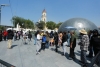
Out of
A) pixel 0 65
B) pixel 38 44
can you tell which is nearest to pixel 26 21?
pixel 38 44

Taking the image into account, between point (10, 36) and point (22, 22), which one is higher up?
point (22, 22)

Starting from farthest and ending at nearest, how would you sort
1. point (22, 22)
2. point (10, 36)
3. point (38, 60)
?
point (22, 22)
point (10, 36)
point (38, 60)

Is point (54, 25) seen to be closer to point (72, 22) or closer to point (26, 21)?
point (26, 21)

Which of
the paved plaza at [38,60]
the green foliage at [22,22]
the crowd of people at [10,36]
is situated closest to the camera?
the paved plaza at [38,60]

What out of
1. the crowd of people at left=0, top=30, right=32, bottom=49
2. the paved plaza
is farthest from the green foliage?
the paved plaza

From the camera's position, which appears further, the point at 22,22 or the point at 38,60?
the point at 22,22

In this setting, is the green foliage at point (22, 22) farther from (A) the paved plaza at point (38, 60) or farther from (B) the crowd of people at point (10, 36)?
(A) the paved plaza at point (38, 60)

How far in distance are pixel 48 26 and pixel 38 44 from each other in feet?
313

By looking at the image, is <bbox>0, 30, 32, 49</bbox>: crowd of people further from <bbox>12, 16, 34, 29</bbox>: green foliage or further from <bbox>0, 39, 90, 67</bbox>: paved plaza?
<bbox>12, 16, 34, 29</bbox>: green foliage

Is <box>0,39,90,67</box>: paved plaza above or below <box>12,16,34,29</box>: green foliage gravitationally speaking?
below

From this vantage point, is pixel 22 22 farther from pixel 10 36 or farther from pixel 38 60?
pixel 38 60

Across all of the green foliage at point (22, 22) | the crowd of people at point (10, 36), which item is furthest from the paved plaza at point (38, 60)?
the green foliage at point (22, 22)

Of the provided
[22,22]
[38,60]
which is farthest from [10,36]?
[22,22]

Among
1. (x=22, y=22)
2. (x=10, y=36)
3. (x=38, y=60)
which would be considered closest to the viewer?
(x=38, y=60)
